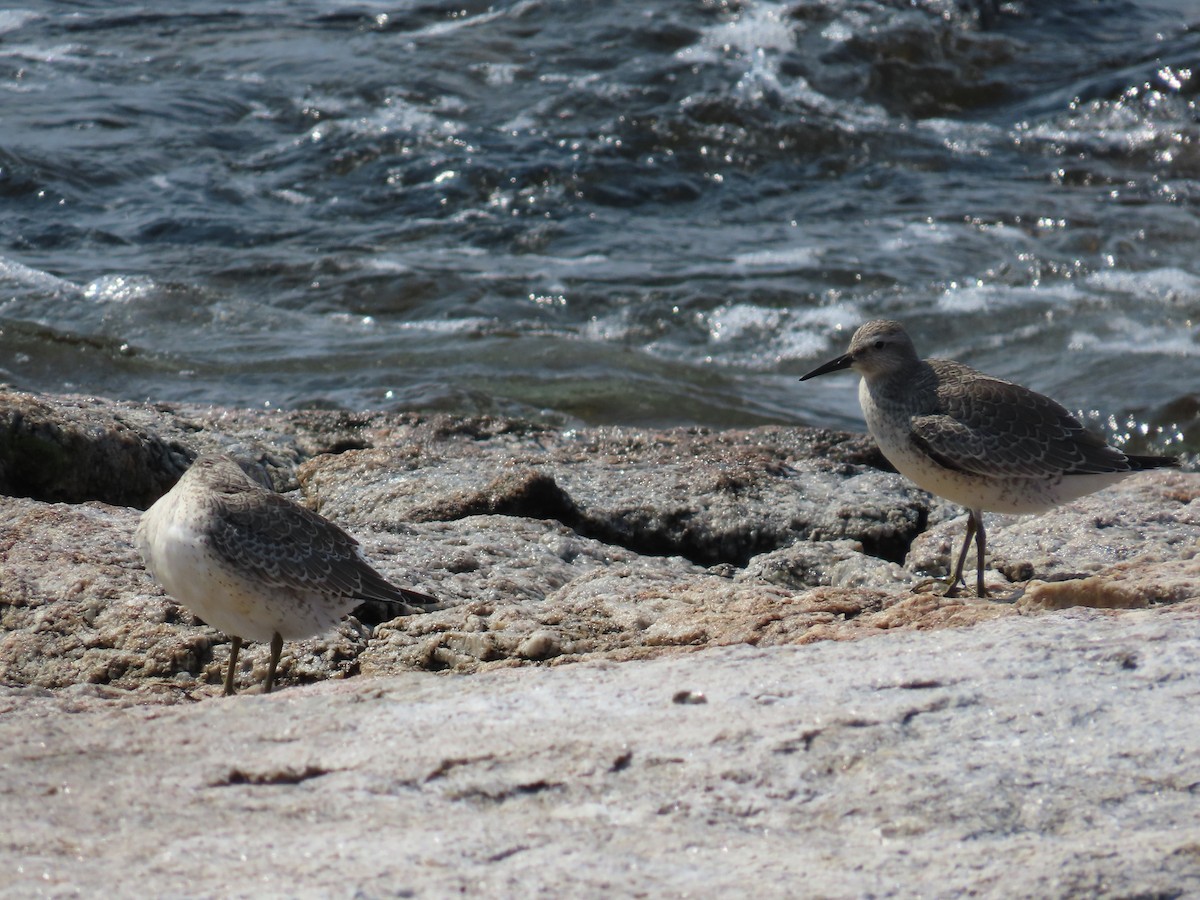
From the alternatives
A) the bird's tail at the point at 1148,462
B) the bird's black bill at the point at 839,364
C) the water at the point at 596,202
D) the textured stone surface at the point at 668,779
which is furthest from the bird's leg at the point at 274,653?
the water at the point at 596,202

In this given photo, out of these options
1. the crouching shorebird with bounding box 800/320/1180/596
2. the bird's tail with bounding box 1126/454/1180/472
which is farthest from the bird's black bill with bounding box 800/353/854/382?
the bird's tail with bounding box 1126/454/1180/472

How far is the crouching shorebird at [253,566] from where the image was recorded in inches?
202

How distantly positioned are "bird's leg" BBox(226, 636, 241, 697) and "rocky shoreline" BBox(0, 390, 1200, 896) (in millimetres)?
94

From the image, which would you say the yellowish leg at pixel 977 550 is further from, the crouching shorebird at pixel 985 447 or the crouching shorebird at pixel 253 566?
the crouching shorebird at pixel 253 566

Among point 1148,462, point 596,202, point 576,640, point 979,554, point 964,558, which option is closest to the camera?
point 576,640

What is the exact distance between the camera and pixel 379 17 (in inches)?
830

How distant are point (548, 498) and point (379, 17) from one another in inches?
628

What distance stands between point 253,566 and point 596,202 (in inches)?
439

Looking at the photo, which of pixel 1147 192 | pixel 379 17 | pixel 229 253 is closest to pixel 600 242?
pixel 229 253

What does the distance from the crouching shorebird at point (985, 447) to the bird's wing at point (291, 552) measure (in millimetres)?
2334

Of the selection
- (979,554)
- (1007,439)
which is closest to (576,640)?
(979,554)

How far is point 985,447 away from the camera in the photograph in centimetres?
627

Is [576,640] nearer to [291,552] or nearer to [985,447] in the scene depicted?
[291,552]

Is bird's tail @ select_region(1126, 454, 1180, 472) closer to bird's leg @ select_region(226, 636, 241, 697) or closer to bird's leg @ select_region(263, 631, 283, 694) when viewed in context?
bird's leg @ select_region(263, 631, 283, 694)
